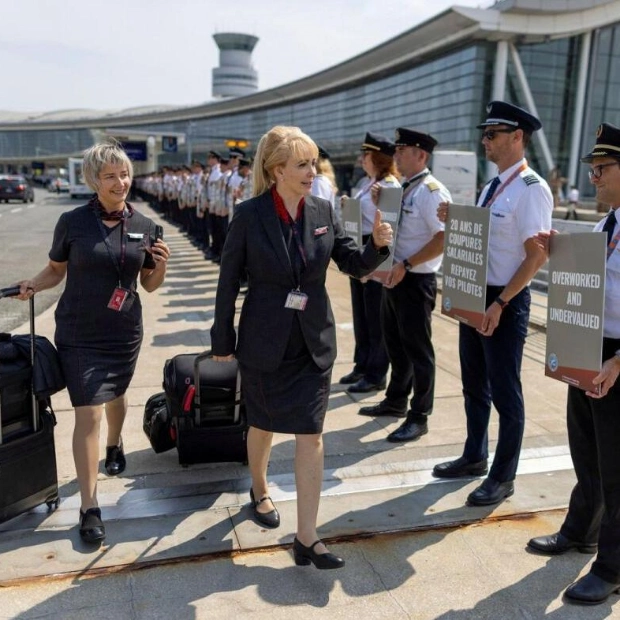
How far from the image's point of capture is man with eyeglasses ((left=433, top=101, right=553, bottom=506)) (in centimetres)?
325

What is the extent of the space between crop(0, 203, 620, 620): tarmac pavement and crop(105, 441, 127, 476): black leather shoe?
54 mm

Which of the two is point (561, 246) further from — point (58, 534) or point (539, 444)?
point (58, 534)

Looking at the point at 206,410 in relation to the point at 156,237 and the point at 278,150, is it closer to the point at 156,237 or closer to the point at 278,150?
the point at 156,237

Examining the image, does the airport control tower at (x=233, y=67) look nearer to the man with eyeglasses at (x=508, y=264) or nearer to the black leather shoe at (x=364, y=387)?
the black leather shoe at (x=364, y=387)

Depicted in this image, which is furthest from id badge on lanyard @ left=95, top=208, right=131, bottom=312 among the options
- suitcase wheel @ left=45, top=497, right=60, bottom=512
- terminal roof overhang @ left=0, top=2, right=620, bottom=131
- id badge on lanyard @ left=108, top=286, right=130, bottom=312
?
terminal roof overhang @ left=0, top=2, right=620, bottom=131

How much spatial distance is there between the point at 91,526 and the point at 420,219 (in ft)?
9.01

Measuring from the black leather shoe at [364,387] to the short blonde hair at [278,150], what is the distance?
2758 millimetres

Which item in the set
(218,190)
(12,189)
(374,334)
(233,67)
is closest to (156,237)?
(374,334)

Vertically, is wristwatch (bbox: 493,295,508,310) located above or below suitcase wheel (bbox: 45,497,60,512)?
above

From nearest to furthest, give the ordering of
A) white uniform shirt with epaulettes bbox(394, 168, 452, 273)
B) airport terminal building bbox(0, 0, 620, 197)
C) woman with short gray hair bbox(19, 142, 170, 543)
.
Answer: woman with short gray hair bbox(19, 142, 170, 543) → white uniform shirt with epaulettes bbox(394, 168, 452, 273) → airport terminal building bbox(0, 0, 620, 197)

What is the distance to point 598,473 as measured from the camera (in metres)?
2.92

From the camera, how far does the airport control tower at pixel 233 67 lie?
15438 cm

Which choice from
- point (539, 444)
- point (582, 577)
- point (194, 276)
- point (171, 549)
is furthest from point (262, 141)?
point (194, 276)

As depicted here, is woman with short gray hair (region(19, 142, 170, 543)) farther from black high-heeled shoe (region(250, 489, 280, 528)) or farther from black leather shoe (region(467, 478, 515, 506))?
black leather shoe (region(467, 478, 515, 506))
